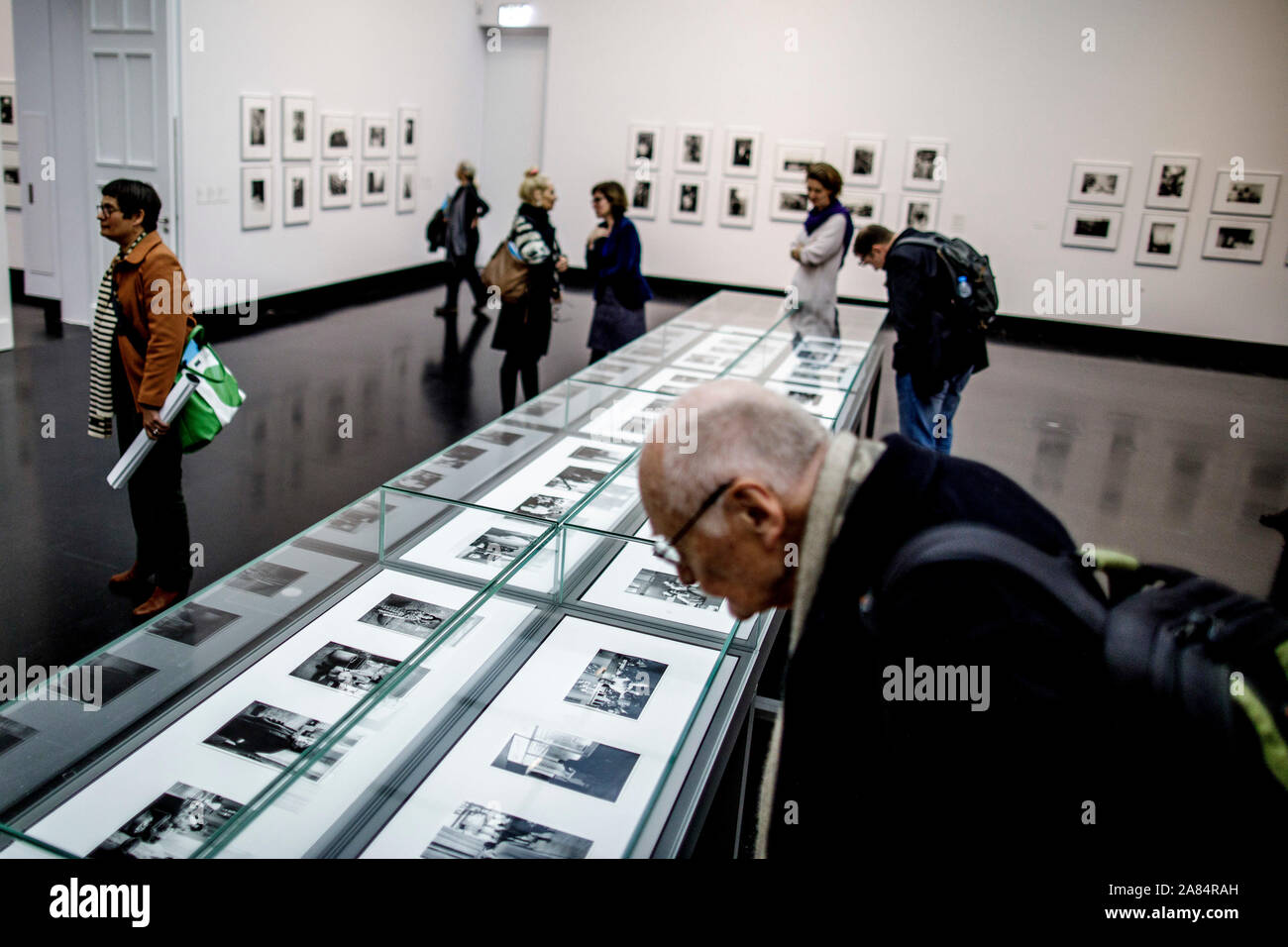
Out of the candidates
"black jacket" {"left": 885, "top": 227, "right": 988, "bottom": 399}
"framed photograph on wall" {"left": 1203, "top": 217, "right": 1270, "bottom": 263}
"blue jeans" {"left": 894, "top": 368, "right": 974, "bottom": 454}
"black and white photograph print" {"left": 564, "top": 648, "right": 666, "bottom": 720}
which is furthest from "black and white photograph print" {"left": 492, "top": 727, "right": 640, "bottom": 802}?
"framed photograph on wall" {"left": 1203, "top": 217, "right": 1270, "bottom": 263}

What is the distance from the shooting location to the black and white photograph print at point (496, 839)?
6.82 ft

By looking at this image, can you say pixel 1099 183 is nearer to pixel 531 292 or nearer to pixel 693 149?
pixel 693 149

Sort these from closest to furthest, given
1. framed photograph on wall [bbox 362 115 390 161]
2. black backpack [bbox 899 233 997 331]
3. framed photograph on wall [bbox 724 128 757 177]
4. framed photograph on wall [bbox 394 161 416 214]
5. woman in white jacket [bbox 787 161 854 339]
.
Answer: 1. black backpack [bbox 899 233 997 331]
2. woman in white jacket [bbox 787 161 854 339]
3. framed photograph on wall [bbox 362 115 390 161]
4. framed photograph on wall [bbox 394 161 416 214]
5. framed photograph on wall [bbox 724 128 757 177]

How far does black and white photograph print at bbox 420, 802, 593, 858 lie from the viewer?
2.08 meters

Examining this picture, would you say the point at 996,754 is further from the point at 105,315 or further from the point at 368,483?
the point at 368,483

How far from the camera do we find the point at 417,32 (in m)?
15.4

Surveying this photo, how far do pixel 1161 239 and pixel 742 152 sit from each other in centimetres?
681

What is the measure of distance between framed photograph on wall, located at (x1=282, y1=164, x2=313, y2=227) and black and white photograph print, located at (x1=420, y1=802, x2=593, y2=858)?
40.6 feet

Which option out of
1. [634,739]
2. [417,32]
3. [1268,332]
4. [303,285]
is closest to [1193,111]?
[1268,332]

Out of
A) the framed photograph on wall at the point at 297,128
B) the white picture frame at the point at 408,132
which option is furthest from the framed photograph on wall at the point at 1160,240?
the framed photograph on wall at the point at 297,128

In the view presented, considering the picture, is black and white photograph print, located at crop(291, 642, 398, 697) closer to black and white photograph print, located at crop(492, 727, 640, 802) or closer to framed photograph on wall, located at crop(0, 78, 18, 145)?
black and white photograph print, located at crop(492, 727, 640, 802)

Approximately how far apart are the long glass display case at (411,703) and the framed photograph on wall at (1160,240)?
14438 millimetres

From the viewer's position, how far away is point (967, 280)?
6113mm
